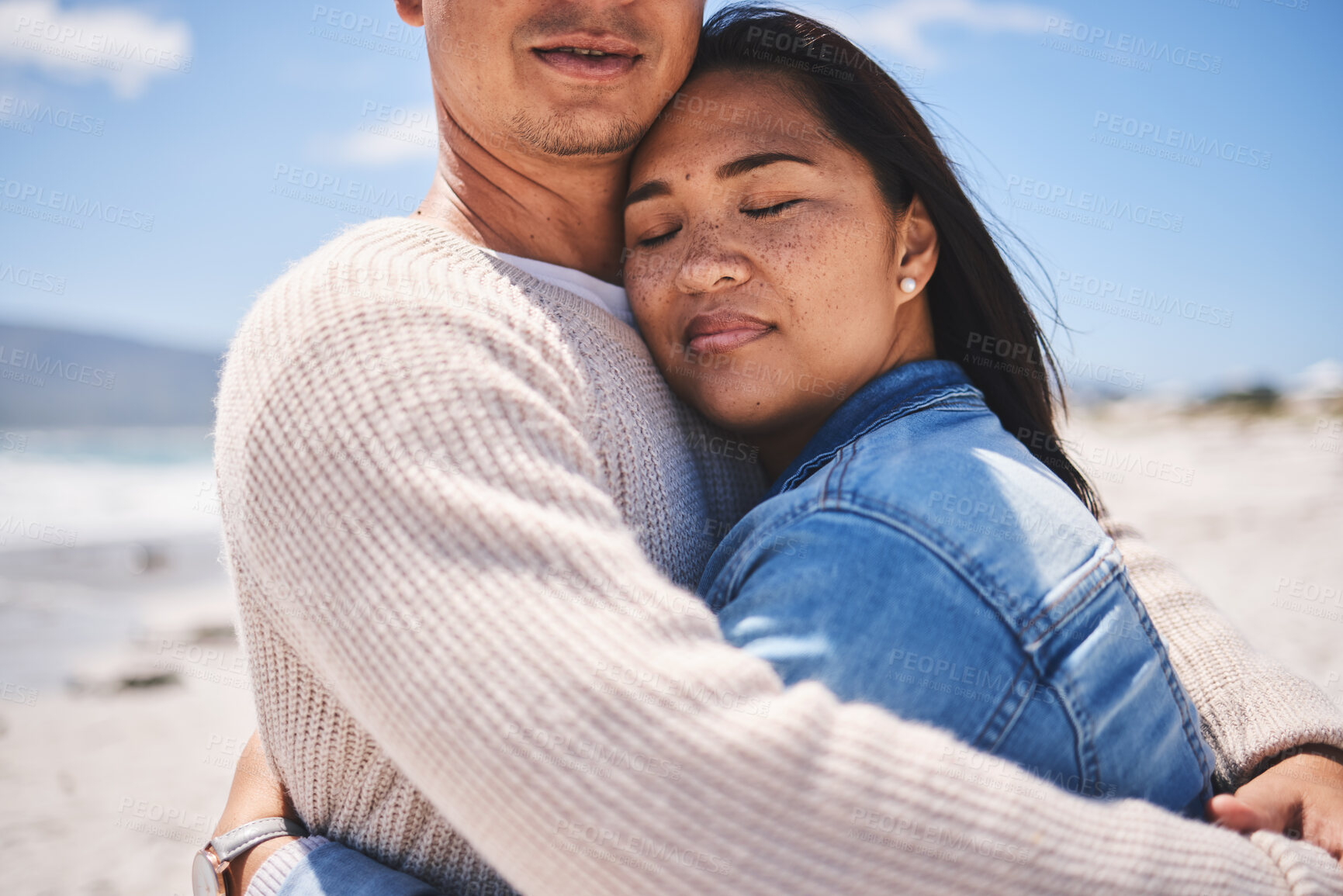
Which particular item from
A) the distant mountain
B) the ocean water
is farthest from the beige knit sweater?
the distant mountain

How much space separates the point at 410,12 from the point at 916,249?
4.68 feet

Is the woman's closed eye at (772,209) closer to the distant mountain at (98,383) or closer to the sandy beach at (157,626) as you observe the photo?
the sandy beach at (157,626)

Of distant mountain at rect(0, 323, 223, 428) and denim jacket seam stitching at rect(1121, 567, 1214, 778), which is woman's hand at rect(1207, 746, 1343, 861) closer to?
denim jacket seam stitching at rect(1121, 567, 1214, 778)

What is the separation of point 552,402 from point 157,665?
24.7ft

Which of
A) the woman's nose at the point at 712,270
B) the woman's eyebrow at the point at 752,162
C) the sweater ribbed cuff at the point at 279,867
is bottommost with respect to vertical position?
the sweater ribbed cuff at the point at 279,867

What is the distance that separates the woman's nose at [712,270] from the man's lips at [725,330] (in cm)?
6

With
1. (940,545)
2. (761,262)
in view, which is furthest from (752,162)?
(940,545)

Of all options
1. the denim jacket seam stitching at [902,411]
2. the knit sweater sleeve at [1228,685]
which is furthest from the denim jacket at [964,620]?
the knit sweater sleeve at [1228,685]

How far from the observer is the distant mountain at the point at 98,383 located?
26.7 metres

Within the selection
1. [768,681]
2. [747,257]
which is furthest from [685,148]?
[768,681]

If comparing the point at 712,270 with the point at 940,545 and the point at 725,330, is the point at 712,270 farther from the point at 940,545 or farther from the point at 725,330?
the point at 940,545

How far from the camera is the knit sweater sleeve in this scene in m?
1.65

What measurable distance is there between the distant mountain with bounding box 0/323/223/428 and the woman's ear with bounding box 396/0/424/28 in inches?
721

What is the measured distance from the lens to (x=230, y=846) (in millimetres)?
1514
